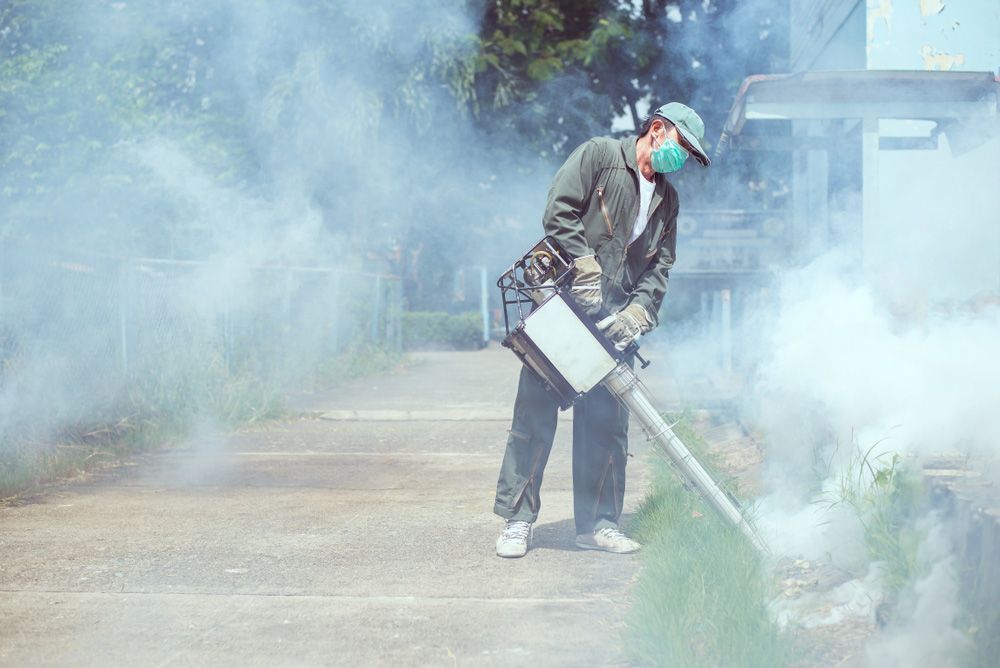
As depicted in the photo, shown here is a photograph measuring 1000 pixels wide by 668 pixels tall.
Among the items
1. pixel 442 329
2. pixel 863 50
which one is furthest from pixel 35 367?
pixel 442 329

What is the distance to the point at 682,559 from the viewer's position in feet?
10.5

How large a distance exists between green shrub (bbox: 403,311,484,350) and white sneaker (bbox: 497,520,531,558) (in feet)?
51.2

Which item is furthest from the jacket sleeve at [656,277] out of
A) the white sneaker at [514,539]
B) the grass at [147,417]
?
the grass at [147,417]

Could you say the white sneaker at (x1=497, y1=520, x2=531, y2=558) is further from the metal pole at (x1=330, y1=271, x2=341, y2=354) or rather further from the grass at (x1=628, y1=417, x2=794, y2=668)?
the metal pole at (x1=330, y1=271, x2=341, y2=354)

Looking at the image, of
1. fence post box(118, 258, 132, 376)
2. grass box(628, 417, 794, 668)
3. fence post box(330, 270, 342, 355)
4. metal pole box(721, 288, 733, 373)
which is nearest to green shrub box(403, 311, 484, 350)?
fence post box(330, 270, 342, 355)

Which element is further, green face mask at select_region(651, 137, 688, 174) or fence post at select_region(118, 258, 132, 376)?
fence post at select_region(118, 258, 132, 376)

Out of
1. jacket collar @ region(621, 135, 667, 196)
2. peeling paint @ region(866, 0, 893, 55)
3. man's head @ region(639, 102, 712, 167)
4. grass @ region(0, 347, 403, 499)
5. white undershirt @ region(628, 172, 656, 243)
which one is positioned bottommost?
grass @ region(0, 347, 403, 499)

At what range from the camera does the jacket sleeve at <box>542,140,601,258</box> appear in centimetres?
368

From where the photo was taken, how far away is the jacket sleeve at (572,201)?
12.1 ft

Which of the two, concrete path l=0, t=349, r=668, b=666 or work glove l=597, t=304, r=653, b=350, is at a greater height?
work glove l=597, t=304, r=653, b=350

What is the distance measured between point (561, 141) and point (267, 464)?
38.2 feet

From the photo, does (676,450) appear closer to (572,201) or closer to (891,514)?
(891,514)

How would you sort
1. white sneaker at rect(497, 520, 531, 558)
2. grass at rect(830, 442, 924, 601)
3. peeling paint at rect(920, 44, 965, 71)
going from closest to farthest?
grass at rect(830, 442, 924, 601), white sneaker at rect(497, 520, 531, 558), peeling paint at rect(920, 44, 965, 71)

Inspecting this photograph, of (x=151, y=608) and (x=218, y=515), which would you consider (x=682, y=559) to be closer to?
(x=151, y=608)
